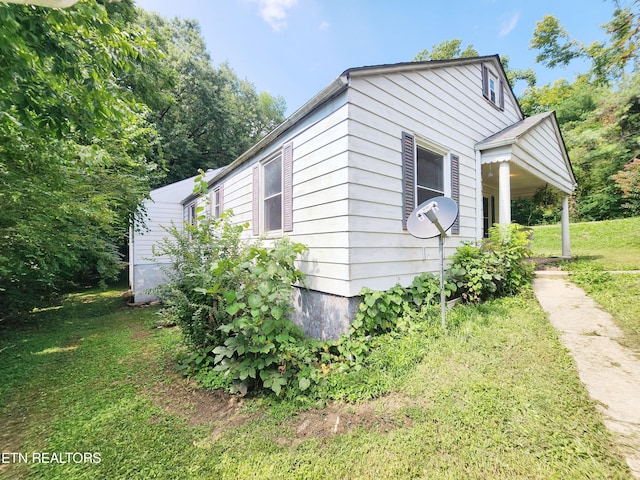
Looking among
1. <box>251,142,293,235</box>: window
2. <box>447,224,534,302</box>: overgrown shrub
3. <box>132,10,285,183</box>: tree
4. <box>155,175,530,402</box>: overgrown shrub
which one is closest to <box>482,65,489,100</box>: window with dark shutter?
<box>447,224,534,302</box>: overgrown shrub

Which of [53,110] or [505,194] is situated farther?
[505,194]

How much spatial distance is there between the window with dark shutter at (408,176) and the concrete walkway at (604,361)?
226cm

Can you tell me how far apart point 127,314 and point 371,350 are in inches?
273

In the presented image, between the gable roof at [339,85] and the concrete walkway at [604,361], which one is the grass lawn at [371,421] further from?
the gable roof at [339,85]

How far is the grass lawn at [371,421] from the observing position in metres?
1.71

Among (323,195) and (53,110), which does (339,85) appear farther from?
(53,110)

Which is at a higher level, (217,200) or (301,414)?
(217,200)

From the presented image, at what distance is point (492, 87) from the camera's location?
6.47 meters

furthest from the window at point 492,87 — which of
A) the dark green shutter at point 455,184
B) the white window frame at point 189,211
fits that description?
the white window frame at point 189,211

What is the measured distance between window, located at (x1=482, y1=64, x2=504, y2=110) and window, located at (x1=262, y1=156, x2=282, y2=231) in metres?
4.96

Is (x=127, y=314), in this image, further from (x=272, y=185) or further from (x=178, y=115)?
(x=178, y=115)

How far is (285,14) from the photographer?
7473 millimetres

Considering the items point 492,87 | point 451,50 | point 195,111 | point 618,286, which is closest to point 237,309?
point 618,286

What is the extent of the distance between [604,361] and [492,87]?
641 cm
